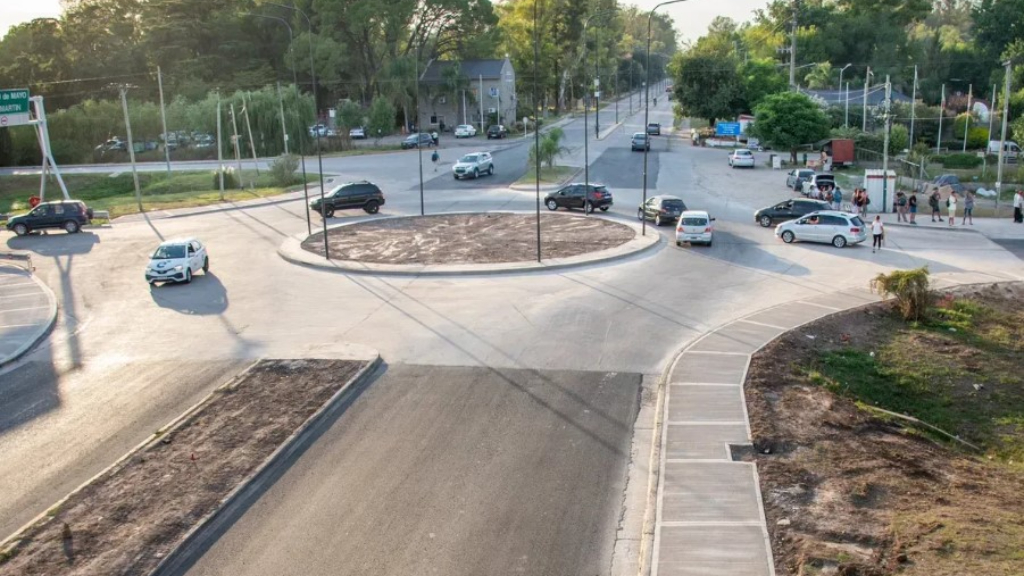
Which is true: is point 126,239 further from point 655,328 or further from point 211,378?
point 655,328

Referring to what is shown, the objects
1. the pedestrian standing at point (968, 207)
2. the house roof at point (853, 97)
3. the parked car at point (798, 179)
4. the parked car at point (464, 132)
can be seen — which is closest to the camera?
the pedestrian standing at point (968, 207)

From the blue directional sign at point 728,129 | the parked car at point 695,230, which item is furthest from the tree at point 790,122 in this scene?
the parked car at point 695,230

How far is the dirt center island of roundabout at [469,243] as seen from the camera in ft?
103

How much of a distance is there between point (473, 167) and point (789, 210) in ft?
80.8

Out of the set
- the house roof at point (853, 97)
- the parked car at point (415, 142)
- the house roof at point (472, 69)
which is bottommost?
the parked car at point (415, 142)

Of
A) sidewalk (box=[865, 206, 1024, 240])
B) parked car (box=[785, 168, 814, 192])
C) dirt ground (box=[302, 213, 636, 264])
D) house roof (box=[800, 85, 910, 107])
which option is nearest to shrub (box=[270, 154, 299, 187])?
dirt ground (box=[302, 213, 636, 264])

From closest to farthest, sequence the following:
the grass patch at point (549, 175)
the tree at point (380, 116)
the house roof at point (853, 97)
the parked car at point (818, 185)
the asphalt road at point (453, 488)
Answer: the asphalt road at point (453, 488) → the parked car at point (818, 185) → the grass patch at point (549, 175) → the house roof at point (853, 97) → the tree at point (380, 116)

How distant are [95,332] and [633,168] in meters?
42.9

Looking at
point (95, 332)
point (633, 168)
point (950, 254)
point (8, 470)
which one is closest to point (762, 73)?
point (633, 168)

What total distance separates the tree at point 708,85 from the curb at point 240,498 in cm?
A: 7332

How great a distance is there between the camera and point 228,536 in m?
12.5

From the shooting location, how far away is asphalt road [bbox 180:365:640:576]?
11734mm


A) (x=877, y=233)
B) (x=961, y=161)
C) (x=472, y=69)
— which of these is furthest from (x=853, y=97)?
(x=877, y=233)

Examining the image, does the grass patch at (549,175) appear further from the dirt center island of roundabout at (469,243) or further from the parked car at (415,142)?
the parked car at (415,142)
